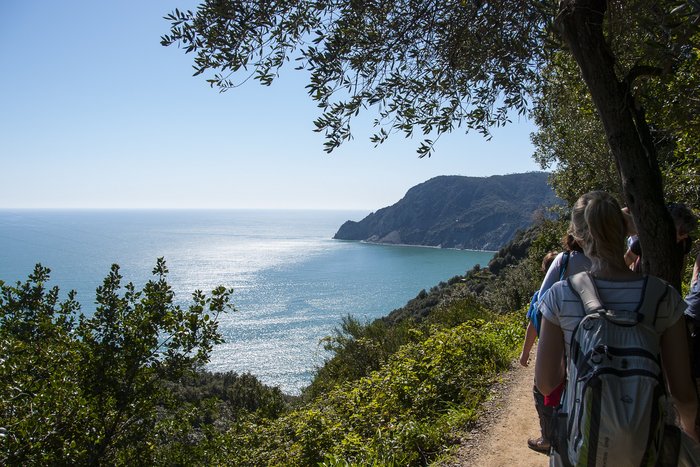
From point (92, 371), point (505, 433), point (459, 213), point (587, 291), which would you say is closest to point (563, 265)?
point (587, 291)

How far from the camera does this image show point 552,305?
1.74 m

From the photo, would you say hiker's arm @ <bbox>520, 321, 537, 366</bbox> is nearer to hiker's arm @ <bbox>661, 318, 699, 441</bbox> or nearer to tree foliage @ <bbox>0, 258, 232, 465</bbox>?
hiker's arm @ <bbox>661, 318, 699, 441</bbox>

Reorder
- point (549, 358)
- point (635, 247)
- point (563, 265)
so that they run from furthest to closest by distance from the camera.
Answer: point (635, 247) < point (563, 265) < point (549, 358)

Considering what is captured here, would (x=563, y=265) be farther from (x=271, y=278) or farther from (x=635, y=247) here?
(x=271, y=278)

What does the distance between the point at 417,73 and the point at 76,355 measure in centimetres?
441

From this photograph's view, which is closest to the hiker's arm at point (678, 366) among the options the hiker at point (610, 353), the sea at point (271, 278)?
the hiker at point (610, 353)

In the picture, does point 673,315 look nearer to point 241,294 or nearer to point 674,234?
point 674,234

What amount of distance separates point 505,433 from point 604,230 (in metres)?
3.25

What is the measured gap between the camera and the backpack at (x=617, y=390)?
1426mm

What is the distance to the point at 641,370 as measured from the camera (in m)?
1.46

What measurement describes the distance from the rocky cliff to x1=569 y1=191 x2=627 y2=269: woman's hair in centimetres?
11962

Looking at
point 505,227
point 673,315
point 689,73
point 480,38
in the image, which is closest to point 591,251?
point 673,315

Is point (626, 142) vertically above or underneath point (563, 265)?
above

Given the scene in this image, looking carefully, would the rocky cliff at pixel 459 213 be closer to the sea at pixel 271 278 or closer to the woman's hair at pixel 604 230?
the sea at pixel 271 278
